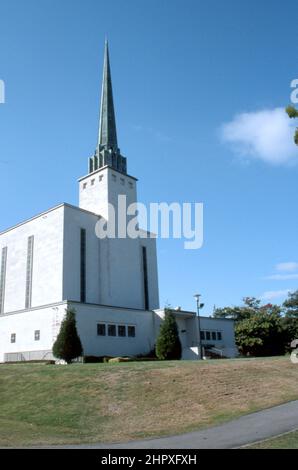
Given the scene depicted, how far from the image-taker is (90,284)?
147ft

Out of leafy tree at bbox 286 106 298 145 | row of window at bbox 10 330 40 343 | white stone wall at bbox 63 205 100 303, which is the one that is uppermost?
white stone wall at bbox 63 205 100 303

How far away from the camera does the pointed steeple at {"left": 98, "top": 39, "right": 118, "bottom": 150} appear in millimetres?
56719

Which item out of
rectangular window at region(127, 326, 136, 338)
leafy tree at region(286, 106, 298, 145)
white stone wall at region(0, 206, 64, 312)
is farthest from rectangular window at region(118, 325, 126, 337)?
leafy tree at region(286, 106, 298, 145)

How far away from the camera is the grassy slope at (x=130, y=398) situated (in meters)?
13.0

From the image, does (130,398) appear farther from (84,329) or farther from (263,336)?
(263,336)

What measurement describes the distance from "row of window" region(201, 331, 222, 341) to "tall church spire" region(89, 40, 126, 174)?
22.1m

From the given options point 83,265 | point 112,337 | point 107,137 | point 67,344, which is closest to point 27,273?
point 83,265

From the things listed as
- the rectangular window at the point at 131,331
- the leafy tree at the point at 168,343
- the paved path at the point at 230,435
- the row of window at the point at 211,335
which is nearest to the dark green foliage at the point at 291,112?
the paved path at the point at 230,435

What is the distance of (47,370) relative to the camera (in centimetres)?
2202

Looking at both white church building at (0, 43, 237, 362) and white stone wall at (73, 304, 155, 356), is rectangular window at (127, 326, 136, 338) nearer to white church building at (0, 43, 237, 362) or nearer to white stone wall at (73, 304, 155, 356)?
white church building at (0, 43, 237, 362)

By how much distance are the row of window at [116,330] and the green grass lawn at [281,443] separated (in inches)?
1130

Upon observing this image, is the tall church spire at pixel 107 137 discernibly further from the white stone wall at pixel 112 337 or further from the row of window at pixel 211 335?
the row of window at pixel 211 335

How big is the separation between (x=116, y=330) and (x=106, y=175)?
1972 cm
